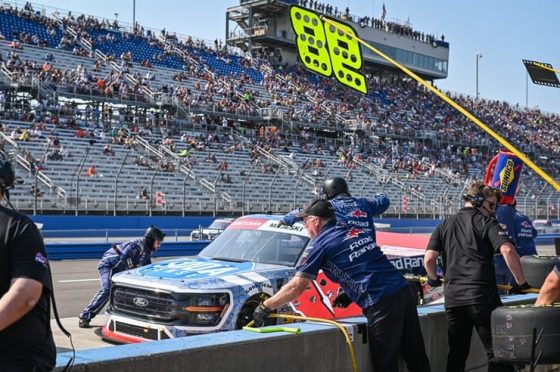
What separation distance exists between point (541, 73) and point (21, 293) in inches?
258

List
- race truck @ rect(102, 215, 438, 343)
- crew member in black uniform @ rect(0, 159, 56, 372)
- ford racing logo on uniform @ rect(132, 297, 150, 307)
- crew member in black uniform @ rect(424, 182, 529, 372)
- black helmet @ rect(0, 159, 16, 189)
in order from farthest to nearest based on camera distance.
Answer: ford racing logo on uniform @ rect(132, 297, 150, 307) < race truck @ rect(102, 215, 438, 343) < crew member in black uniform @ rect(424, 182, 529, 372) < black helmet @ rect(0, 159, 16, 189) < crew member in black uniform @ rect(0, 159, 56, 372)

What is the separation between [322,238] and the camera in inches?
190

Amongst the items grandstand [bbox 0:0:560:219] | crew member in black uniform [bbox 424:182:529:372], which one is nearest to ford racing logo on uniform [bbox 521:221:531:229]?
crew member in black uniform [bbox 424:182:529:372]

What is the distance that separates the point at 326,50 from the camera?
6.69m

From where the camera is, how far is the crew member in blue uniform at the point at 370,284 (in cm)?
477

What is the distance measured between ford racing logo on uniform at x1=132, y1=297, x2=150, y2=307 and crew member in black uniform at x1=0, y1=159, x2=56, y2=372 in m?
4.63

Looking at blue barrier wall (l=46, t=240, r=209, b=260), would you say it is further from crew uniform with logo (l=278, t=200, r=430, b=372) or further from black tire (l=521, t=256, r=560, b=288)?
crew uniform with logo (l=278, t=200, r=430, b=372)

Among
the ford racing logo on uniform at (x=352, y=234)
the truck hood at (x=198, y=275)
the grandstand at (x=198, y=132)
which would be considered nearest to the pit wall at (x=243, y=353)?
the ford racing logo on uniform at (x=352, y=234)

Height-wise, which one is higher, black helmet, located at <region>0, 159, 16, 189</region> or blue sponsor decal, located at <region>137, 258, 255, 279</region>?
black helmet, located at <region>0, 159, 16, 189</region>

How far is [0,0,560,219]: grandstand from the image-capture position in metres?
29.5

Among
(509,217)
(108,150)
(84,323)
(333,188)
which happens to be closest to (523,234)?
(509,217)

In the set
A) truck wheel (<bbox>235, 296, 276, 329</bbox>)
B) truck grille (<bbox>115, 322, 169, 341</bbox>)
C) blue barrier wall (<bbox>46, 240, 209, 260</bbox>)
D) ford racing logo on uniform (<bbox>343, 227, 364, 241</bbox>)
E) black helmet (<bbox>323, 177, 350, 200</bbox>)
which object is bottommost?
blue barrier wall (<bbox>46, 240, 209, 260</bbox>)

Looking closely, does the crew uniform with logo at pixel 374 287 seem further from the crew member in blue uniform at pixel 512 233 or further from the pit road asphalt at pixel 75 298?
the crew member in blue uniform at pixel 512 233

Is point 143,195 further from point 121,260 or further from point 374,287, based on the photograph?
point 374,287
